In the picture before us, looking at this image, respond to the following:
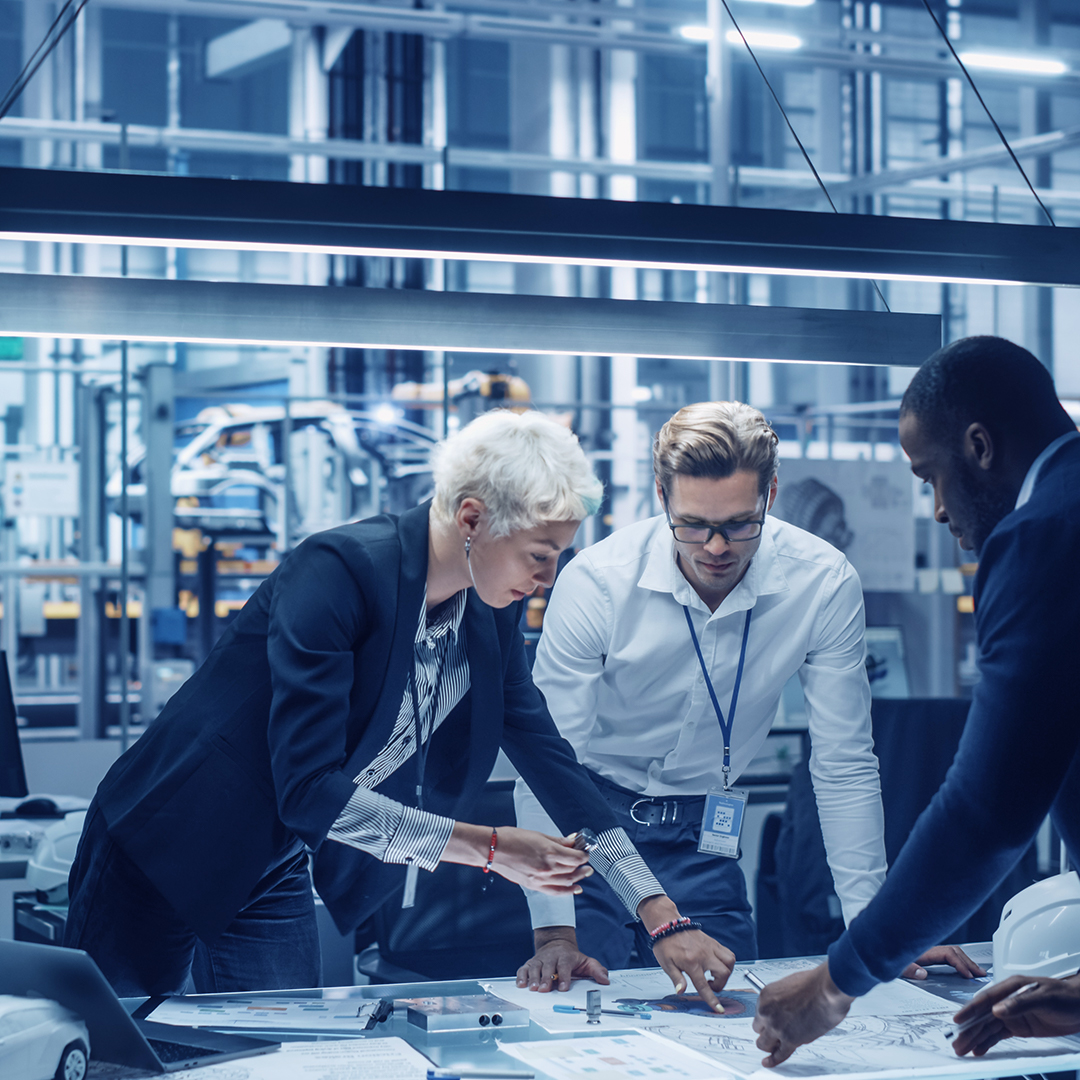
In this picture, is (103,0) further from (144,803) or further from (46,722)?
Result: (46,722)

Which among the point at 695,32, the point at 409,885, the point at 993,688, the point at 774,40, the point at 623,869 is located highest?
the point at 695,32

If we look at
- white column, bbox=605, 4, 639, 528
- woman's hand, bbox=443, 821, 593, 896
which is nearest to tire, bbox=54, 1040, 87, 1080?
woman's hand, bbox=443, 821, 593, 896

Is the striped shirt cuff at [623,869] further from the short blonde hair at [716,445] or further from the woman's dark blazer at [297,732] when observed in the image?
the short blonde hair at [716,445]

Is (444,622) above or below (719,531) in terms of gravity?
below

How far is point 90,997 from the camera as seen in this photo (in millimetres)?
1350

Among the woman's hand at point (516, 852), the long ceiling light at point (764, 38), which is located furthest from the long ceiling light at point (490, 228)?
the long ceiling light at point (764, 38)

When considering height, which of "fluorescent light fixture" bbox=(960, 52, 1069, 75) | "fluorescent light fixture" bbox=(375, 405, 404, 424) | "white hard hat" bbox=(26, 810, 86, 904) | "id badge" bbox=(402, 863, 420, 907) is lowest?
"white hard hat" bbox=(26, 810, 86, 904)

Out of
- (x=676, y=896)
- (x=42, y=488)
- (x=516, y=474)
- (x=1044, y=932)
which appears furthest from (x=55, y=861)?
(x=42, y=488)

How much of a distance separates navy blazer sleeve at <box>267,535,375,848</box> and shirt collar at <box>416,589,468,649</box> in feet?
0.52

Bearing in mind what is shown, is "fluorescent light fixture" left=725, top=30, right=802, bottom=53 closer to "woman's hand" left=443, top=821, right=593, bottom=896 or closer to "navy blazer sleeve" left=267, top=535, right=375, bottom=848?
"navy blazer sleeve" left=267, top=535, right=375, bottom=848

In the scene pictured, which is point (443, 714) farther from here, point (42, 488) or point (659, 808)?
point (42, 488)

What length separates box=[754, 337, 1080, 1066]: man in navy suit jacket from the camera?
1208 mm

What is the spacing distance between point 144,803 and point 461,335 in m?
0.87

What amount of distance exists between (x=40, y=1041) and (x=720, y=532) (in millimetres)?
1174
